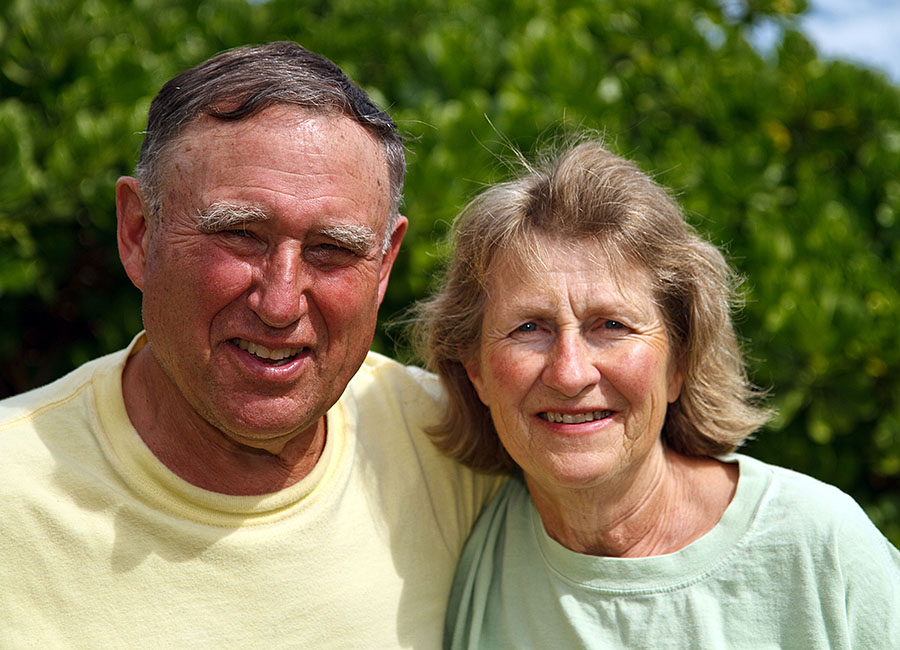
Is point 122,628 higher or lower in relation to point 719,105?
lower

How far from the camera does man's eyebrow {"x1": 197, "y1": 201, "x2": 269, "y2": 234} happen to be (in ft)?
6.63

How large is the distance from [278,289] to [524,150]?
5.78ft

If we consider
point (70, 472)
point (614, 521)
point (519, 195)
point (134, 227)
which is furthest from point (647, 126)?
point (70, 472)

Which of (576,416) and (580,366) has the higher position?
(580,366)

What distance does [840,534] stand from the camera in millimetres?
2230

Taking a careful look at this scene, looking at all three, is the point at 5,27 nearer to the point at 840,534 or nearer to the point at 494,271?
the point at 494,271

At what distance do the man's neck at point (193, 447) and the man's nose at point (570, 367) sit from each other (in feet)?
2.05

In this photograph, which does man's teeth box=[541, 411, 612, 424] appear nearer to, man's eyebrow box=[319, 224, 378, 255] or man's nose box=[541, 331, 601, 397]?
man's nose box=[541, 331, 601, 397]

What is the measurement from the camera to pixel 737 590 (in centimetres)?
225

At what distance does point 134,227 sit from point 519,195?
36.1 inches

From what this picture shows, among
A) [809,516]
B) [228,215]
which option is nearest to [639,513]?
[809,516]

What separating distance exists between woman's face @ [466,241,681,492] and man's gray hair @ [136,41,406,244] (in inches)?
19.7

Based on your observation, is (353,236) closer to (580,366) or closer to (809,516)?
(580,366)

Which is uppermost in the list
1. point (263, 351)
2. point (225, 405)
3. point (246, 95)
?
point (246, 95)
